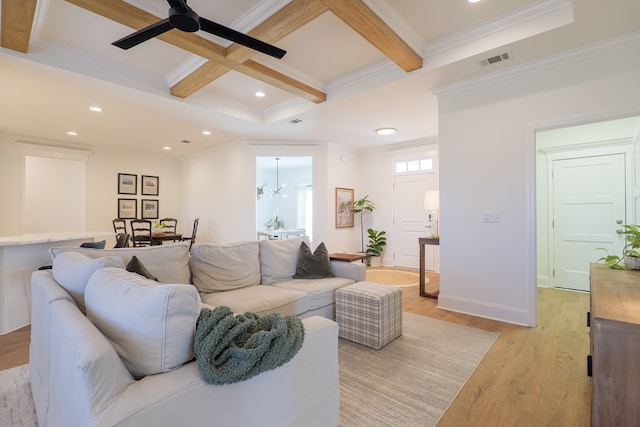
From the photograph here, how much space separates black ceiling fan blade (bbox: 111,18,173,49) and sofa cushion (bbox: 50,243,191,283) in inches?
59.5

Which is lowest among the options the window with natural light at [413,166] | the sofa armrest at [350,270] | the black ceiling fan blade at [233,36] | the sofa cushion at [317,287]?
the sofa cushion at [317,287]

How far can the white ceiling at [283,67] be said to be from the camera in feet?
8.05

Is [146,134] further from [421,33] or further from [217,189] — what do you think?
[421,33]

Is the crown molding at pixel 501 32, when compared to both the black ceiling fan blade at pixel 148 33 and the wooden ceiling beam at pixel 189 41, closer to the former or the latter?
the wooden ceiling beam at pixel 189 41

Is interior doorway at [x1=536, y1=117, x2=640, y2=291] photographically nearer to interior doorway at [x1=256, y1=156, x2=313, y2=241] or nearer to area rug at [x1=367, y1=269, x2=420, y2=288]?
area rug at [x1=367, y1=269, x2=420, y2=288]

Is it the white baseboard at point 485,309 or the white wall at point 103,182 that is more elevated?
the white wall at point 103,182

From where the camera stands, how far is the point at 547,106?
9.80 ft

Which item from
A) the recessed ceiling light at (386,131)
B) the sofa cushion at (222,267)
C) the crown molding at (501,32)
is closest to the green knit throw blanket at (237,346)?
the sofa cushion at (222,267)

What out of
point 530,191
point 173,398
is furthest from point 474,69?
point 173,398

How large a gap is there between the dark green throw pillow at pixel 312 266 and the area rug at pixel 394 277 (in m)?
2.04

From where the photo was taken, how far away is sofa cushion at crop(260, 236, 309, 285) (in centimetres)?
311

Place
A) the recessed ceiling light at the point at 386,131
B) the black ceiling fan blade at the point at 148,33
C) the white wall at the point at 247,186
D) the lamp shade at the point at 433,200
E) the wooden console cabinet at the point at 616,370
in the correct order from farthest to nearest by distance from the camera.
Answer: the white wall at the point at 247,186 < the recessed ceiling light at the point at 386,131 < the lamp shade at the point at 433,200 < the black ceiling fan blade at the point at 148,33 < the wooden console cabinet at the point at 616,370

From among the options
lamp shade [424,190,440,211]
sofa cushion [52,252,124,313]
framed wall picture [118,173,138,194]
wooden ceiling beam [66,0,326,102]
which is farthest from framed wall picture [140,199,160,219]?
lamp shade [424,190,440,211]

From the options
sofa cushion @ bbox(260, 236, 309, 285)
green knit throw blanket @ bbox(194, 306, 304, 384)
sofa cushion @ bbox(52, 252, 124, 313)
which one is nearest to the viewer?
green knit throw blanket @ bbox(194, 306, 304, 384)
